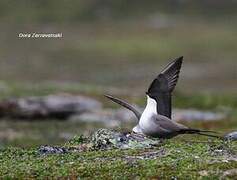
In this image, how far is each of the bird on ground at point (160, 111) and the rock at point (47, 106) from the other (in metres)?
16.2

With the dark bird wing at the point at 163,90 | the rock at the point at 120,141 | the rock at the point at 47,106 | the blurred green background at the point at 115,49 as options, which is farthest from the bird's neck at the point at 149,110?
the rock at the point at 47,106

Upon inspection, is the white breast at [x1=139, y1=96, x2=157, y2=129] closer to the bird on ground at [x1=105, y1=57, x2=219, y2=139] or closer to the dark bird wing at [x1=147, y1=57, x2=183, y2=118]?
the bird on ground at [x1=105, y1=57, x2=219, y2=139]

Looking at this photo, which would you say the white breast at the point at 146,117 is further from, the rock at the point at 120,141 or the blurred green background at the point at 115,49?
the blurred green background at the point at 115,49

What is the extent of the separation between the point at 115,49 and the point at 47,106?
44111 mm

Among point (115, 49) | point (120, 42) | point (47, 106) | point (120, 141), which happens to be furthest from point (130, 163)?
point (120, 42)

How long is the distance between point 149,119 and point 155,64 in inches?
2038

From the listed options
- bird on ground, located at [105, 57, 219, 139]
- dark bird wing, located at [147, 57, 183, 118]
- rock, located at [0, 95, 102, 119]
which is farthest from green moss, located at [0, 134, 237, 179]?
rock, located at [0, 95, 102, 119]

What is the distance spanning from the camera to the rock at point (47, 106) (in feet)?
107

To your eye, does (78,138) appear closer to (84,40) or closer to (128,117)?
(128,117)

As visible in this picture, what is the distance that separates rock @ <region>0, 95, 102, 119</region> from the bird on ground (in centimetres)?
1616

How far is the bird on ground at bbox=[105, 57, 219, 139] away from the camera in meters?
16.2

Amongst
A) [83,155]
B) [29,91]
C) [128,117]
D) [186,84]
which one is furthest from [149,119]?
Result: [186,84]

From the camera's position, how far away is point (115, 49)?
7725 cm

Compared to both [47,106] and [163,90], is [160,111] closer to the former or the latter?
[163,90]
